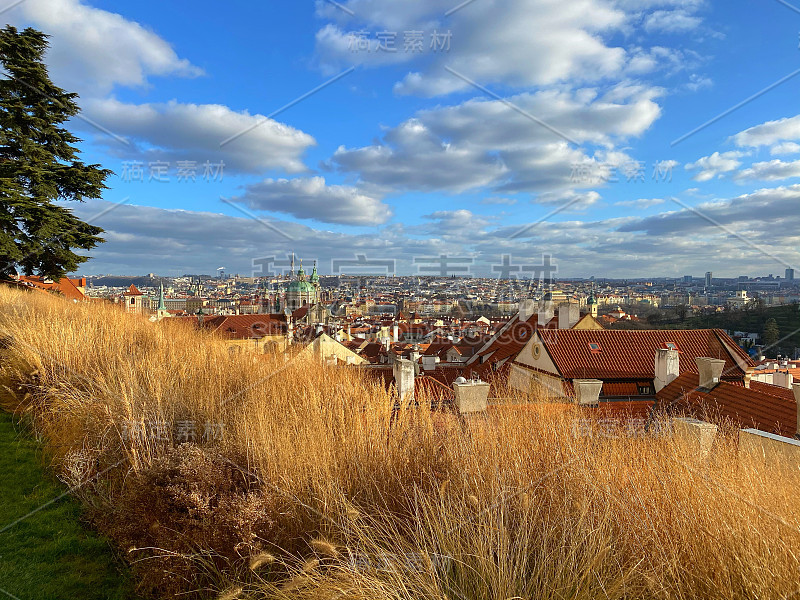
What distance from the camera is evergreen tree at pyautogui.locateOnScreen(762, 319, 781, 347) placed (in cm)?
2700

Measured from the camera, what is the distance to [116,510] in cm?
349

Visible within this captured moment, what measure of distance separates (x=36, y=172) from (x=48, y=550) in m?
15.8

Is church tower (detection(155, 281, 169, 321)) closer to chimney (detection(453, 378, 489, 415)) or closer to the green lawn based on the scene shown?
the green lawn

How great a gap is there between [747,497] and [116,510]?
4062 millimetres

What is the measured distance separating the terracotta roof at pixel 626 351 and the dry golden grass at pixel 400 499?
13.3m

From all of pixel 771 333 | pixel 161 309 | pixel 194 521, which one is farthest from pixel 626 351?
pixel 161 309

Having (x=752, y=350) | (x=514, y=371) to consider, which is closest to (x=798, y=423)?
(x=514, y=371)

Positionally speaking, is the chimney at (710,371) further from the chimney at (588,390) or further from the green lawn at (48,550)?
the green lawn at (48,550)

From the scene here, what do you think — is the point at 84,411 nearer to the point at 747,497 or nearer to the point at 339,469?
the point at 339,469

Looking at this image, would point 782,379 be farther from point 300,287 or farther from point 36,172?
point 300,287

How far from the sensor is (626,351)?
58.9 ft

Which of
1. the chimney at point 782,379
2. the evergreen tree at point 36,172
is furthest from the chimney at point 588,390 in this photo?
the evergreen tree at point 36,172

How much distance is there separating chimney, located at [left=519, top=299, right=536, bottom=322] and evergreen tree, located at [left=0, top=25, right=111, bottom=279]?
2455 cm

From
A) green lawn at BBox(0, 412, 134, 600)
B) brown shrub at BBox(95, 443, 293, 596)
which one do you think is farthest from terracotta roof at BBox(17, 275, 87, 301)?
brown shrub at BBox(95, 443, 293, 596)
